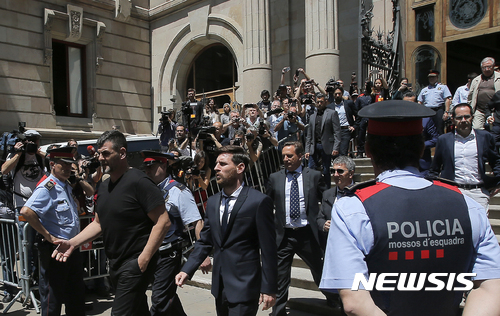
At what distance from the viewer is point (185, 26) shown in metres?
18.8

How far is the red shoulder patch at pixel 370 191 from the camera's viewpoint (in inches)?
67.9

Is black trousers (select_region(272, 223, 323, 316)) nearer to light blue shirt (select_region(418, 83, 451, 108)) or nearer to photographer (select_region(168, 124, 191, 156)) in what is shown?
photographer (select_region(168, 124, 191, 156))

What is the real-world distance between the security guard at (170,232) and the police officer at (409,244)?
9.29 feet

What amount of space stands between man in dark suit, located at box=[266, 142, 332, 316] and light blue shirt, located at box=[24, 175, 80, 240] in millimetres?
2501

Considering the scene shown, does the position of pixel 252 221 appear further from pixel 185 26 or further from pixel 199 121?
pixel 185 26

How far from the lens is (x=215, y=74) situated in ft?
63.6

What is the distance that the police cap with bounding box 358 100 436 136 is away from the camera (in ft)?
5.83

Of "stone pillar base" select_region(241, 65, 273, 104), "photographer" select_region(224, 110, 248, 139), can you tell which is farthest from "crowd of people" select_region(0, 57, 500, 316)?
"stone pillar base" select_region(241, 65, 273, 104)

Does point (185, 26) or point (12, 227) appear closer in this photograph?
point (12, 227)

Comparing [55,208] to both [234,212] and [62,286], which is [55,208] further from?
[234,212]

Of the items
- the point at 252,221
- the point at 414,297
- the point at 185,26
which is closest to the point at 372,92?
the point at 252,221

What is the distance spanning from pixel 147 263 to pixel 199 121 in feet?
24.4

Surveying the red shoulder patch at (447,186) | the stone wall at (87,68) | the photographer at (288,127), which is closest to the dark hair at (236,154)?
the red shoulder patch at (447,186)

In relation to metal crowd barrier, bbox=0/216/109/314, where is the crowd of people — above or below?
above
